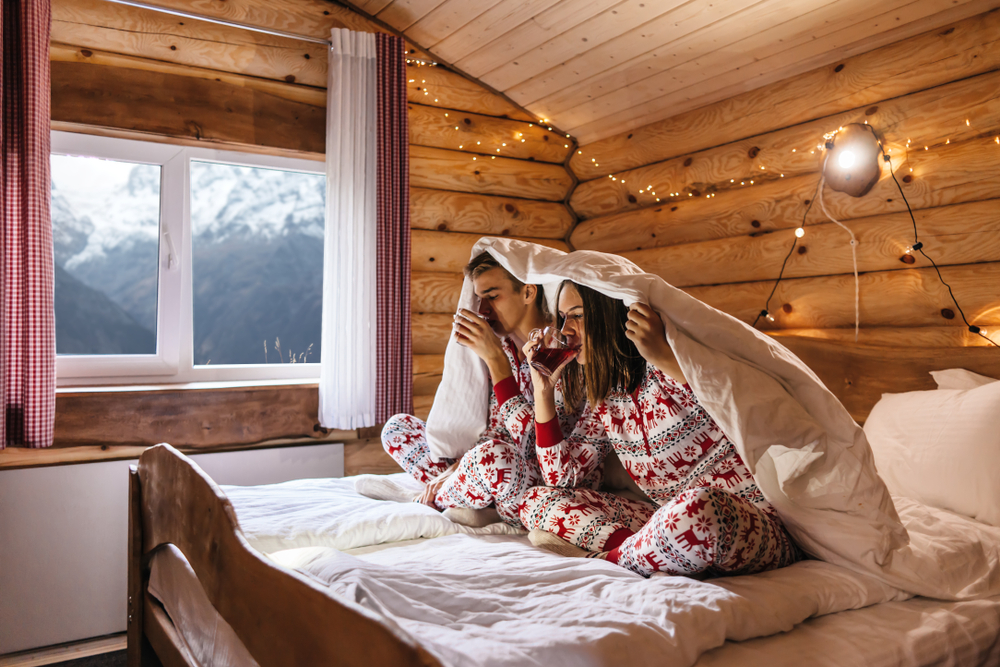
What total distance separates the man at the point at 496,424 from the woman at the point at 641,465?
0.33 feet

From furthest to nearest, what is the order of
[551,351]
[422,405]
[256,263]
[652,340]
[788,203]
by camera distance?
[256,263], [422,405], [788,203], [551,351], [652,340]

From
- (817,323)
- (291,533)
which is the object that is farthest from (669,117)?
(291,533)

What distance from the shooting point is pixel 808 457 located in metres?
1.37

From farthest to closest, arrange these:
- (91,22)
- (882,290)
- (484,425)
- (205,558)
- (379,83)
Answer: (379,83) < (91,22) < (882,290) < (484,425) < (205,558)

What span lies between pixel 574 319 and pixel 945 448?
3.44 feet

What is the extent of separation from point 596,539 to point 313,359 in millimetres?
2002

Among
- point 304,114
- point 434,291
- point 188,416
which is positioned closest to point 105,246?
point 188,416

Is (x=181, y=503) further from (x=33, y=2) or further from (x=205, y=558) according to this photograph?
(x=33, y=2)

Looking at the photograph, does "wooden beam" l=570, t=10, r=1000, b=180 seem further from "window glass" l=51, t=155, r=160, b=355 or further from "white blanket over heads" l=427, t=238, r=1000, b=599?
"window glass" l=51, t=155, r=160, b=355

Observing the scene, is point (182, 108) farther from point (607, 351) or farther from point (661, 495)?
point (661, 495)

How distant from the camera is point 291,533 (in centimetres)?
163

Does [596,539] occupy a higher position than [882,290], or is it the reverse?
[882,290]

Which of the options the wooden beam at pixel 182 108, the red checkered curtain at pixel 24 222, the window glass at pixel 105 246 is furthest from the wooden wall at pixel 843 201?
the red checkered curtain at pixel 24 222

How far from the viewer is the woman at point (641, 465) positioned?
1.27 m
